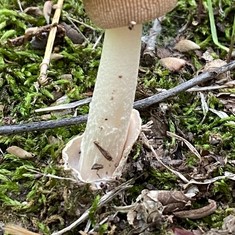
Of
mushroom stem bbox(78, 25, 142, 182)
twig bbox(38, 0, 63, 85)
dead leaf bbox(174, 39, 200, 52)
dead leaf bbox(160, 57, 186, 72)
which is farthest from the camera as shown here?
dead leaf bbox(174, 39, 200, 52)

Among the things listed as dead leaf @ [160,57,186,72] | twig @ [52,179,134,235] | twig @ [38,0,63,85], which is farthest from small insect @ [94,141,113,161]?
dead leaf @ [160,57,186,72]

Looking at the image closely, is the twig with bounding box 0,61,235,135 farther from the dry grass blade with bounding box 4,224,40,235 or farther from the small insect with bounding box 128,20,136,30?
the small insect with bounding box 128,20,136,30

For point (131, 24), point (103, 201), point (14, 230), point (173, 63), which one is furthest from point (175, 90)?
point (14, 230)

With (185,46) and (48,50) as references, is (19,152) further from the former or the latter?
(185,46)

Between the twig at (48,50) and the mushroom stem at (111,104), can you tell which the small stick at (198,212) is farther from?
the twig at (48,50)

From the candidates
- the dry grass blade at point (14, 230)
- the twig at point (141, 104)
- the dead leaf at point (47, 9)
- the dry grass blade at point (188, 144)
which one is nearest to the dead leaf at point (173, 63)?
the twig at point (141, 104)

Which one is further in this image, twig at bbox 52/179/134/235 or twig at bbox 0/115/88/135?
twig at bbox 0/115/88/135

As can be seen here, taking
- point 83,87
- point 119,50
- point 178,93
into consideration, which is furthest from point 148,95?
point 119,50
